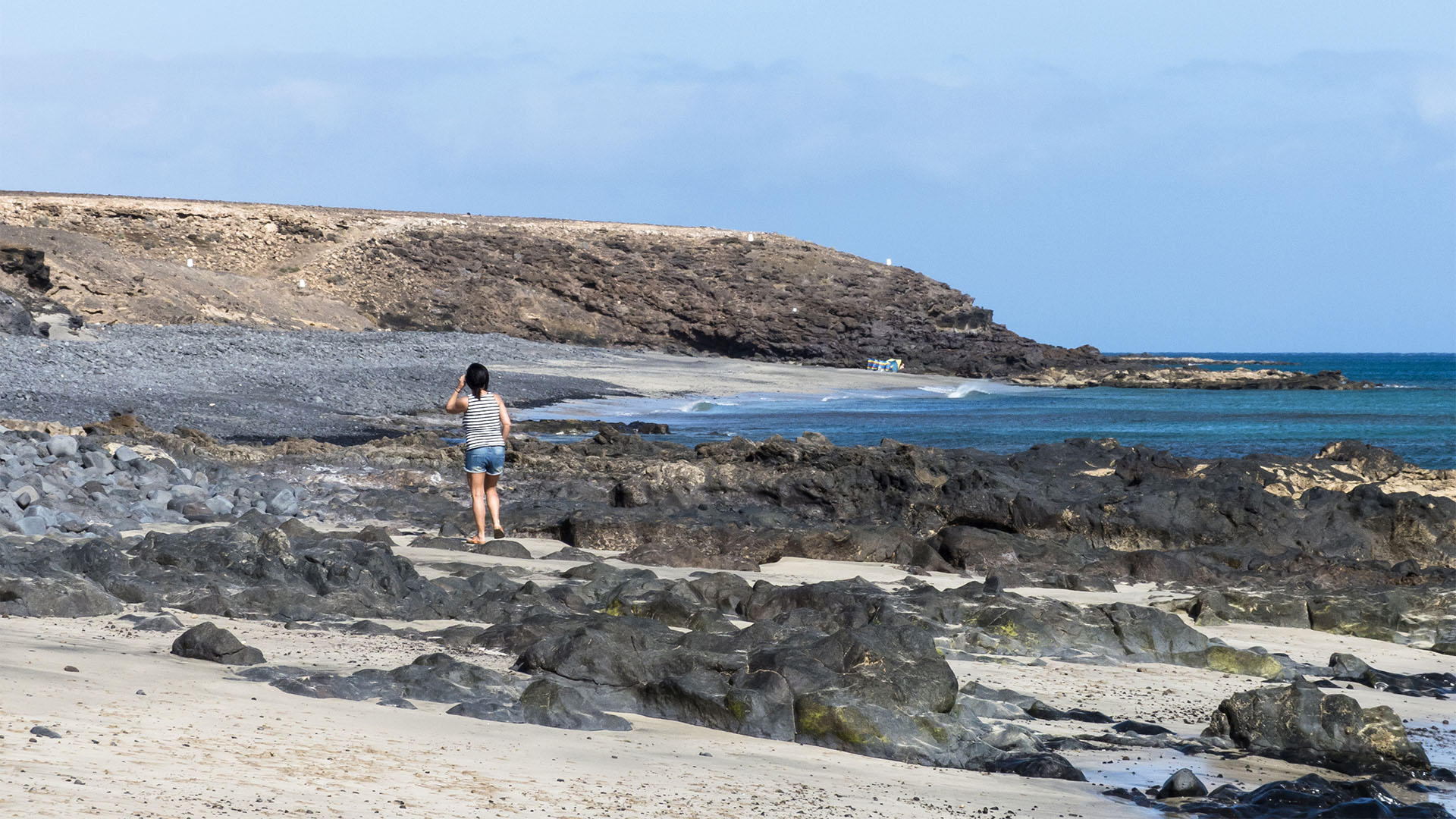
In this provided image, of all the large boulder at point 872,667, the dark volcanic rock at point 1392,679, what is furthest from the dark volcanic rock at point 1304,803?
the dark volcanic rock at point 1392,679

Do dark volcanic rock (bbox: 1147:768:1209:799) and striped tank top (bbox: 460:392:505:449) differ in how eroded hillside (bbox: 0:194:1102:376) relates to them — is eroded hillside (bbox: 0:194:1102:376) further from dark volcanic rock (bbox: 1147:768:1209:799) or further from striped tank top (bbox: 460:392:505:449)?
dark volcanic rock (bbox: 1147:768:1209:799)

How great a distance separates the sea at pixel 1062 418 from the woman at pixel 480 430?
40.6 feet

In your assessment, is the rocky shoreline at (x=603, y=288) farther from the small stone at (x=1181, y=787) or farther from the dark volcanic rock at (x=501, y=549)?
the small stone at (x=1181, y=787)

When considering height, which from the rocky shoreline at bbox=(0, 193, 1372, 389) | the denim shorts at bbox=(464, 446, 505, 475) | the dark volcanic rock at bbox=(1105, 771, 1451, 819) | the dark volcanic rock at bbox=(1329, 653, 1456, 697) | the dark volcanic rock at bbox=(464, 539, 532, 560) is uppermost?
the rocky shoreline at bbox=(0, 193, 1372, 389)

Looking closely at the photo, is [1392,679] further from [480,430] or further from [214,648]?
[480,430]

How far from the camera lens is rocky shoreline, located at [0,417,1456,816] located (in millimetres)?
5031

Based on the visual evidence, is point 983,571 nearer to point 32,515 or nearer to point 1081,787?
point 1081,787

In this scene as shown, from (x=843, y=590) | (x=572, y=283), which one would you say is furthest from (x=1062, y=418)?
(x=572, y=283)

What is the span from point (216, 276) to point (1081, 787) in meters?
49.9

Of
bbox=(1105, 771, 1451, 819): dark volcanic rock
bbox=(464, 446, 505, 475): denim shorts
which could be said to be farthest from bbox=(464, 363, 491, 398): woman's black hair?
bbox=(1105, 771, 1451, 819): dark volcanic rock

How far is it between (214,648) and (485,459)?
4.68 metres

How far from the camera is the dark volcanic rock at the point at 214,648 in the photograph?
5.29 meters

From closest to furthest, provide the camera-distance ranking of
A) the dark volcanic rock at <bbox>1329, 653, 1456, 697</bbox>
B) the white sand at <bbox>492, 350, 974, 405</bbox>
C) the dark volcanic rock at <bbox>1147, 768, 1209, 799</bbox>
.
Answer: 1. the dark volcanic rock at <bbox>1147, 768, 1209, 799</bbox>
2. the dark volcanic rock at <bbox>1329, 653, 1456, 697</bbox>
3. the white sand at <bbox>492, 350, 974, 405</bbox>

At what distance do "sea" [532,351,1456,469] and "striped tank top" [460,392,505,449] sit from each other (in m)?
12.4
